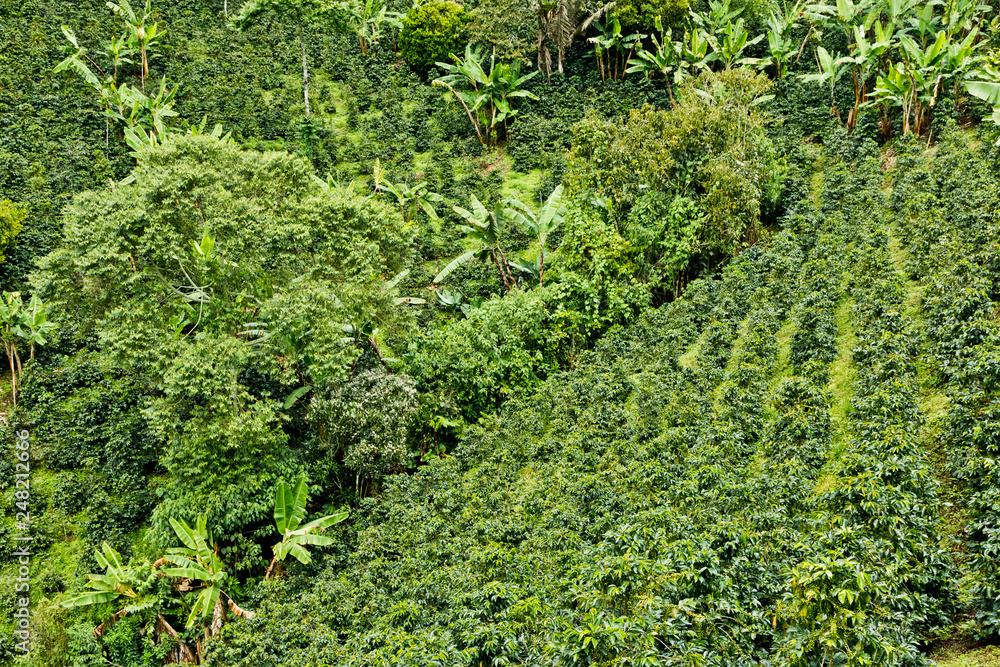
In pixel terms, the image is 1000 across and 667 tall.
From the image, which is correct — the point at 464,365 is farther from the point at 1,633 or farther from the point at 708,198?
the point at 1,633

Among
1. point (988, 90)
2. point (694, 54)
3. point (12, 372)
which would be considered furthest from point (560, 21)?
point (12, 372)

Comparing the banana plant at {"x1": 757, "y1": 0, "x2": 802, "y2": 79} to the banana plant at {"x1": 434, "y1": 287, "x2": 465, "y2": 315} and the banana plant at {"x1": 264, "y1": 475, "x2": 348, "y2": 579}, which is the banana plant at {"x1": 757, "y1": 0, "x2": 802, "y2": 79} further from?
the banana plant at {"x1": 264, "y1": 475, "x2": 348, "y2": 579}

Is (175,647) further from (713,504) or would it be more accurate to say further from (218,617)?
(713,504)


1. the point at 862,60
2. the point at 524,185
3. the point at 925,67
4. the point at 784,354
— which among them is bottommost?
the point at 784,354

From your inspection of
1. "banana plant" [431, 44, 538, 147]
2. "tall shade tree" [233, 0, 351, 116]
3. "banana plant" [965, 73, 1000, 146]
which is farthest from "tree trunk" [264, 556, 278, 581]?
"tall shade tree" [233, 0, 351, 116]

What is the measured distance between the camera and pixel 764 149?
19891 millimetres

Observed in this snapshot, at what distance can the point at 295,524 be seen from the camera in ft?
48.0

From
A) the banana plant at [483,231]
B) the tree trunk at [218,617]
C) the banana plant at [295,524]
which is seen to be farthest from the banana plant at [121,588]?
the banana plant at [483,231]

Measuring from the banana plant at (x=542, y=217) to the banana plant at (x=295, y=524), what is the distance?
844 cm

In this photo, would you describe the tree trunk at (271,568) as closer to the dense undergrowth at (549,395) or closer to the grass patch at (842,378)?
the dense undergrowth at (549,395)

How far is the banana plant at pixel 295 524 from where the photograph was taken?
14.1 m

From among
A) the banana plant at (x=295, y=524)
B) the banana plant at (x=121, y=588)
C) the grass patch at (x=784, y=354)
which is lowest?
the banana plant at (x=121, y=588)

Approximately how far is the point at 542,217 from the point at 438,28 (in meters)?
17.6

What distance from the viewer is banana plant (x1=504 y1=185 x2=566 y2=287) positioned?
19.7m
